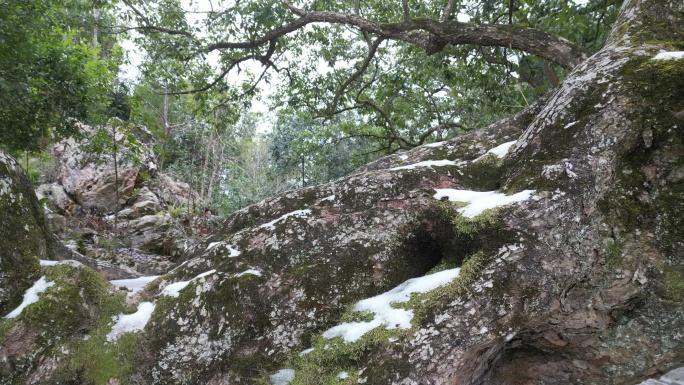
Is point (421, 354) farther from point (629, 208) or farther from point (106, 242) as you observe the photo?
point (106, 242)

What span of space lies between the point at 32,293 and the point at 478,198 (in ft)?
9.37

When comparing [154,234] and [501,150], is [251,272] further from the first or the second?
[154,234]

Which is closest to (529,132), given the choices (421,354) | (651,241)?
(651,241)

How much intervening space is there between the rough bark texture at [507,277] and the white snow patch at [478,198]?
0.23 ft

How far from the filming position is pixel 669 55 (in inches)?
101

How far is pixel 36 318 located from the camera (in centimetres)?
225

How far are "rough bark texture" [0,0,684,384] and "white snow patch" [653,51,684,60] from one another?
61 mm

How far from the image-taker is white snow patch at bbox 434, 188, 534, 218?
8.02 feet

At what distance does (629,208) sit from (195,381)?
267 centimetres

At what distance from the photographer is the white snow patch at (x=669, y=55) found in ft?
8.24

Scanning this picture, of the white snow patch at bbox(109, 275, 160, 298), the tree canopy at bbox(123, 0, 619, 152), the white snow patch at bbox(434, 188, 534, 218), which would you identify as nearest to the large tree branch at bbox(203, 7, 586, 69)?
the tree canopy at bbox(123, 0, 619, 152)

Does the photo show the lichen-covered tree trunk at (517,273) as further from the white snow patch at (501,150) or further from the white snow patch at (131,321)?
the white snow patch at (501,150)

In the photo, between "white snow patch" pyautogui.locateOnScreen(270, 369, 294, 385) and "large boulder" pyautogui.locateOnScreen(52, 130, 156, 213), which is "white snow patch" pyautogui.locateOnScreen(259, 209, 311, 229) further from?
"large boulder" pyautogui.locateOnScreen(52, 130, 156, 213)

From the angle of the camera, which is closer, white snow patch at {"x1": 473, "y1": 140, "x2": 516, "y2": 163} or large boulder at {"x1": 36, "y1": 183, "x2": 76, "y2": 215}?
white snow patch at {"x1": 473, "y1": 140, "x2": 516, "y2": 163}
